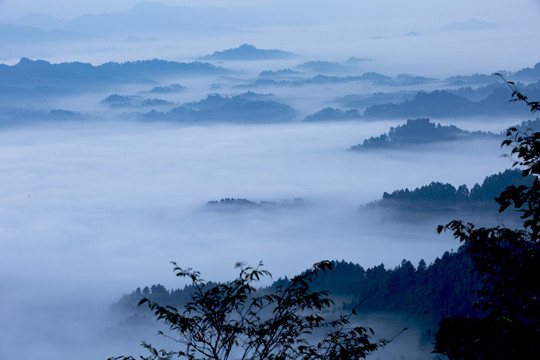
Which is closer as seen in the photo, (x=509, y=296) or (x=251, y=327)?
(x=509, y=296)

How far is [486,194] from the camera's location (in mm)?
184750

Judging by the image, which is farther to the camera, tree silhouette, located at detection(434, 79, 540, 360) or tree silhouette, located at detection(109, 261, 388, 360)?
tree silhouette, located at detection(109, 261, 388, 360)

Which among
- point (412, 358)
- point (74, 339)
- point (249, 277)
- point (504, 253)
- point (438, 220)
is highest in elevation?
point (438, 220)

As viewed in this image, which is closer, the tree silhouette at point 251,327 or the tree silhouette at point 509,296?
the tree silhouette at point 509,296

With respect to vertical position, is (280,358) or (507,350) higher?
(280,358)

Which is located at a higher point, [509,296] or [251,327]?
[251,327]

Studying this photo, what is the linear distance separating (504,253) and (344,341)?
3.30m

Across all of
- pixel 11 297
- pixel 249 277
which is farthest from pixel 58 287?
pixel 249 277

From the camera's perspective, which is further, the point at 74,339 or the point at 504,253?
the point at 74,339

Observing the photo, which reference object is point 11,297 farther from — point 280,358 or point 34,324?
point 280,358

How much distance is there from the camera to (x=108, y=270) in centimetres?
19538

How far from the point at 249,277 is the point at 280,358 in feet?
5.01

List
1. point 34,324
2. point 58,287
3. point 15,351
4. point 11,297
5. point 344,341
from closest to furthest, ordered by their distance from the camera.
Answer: point 344,341 < point 15,351 < point 34,324 < point 11,297 < point 58,287

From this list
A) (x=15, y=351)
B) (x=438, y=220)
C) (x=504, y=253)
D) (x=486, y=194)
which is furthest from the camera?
(x=438, y=220)
